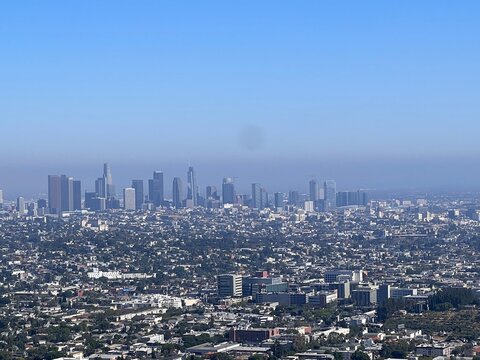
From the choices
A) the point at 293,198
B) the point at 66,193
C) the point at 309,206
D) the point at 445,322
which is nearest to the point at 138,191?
the point at 66,193

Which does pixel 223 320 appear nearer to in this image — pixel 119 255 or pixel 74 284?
pixel 74 284

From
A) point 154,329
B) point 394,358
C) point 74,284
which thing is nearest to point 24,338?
point 154,329

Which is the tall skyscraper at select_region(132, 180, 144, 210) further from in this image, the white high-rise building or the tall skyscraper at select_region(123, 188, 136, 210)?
the white high-rise building

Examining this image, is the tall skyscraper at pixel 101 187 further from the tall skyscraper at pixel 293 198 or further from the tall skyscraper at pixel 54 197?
the tall skyscraper at pixel 293 198

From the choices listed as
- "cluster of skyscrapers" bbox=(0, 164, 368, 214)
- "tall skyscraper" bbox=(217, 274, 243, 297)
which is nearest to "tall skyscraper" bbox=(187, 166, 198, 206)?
"cluster of skyscrapers" bbox=(0, 164, 368, 214)

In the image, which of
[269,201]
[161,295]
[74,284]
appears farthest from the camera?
[269,201]

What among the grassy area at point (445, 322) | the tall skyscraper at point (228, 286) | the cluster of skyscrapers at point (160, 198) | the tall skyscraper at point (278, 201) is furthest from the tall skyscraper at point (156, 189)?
the grassy area at point (445, 322)

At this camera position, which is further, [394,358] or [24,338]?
[24,338]
